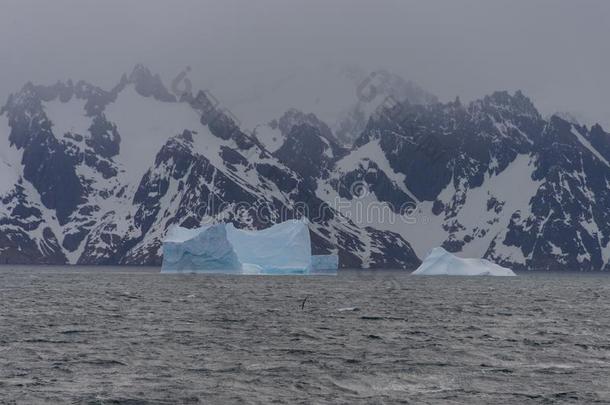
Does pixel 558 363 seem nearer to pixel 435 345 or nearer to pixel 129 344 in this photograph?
pixel 435 345

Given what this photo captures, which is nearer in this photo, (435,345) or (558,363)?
(558,363)

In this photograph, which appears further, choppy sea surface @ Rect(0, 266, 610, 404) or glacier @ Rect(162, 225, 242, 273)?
glacier @ Rect(162, 225, 242, 273)

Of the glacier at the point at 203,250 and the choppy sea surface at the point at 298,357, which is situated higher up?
the glacier at the point at 203,250

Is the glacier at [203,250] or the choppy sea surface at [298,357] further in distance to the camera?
the glacier at [203,250]

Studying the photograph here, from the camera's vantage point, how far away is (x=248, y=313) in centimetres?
7531

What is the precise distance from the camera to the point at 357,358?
4578cm

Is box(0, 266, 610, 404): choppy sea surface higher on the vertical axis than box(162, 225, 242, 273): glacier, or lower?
lower

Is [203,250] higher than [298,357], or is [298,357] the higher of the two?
[203,250]

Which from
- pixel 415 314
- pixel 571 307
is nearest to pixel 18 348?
pixel 415 314

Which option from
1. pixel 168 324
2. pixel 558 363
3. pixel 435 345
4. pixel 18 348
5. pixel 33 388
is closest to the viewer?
pixel 33 388

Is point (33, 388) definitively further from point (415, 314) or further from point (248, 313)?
point (415, 314)

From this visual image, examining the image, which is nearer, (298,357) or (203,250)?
(298,357)

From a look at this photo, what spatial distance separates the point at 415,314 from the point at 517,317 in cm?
791

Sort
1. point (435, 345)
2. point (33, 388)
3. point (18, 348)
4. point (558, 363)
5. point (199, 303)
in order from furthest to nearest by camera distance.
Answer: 1. point (199, 303)
2. point (435, 345)
3. point (18, 348)
4. point (558, 363)
5. point (33, 388)
